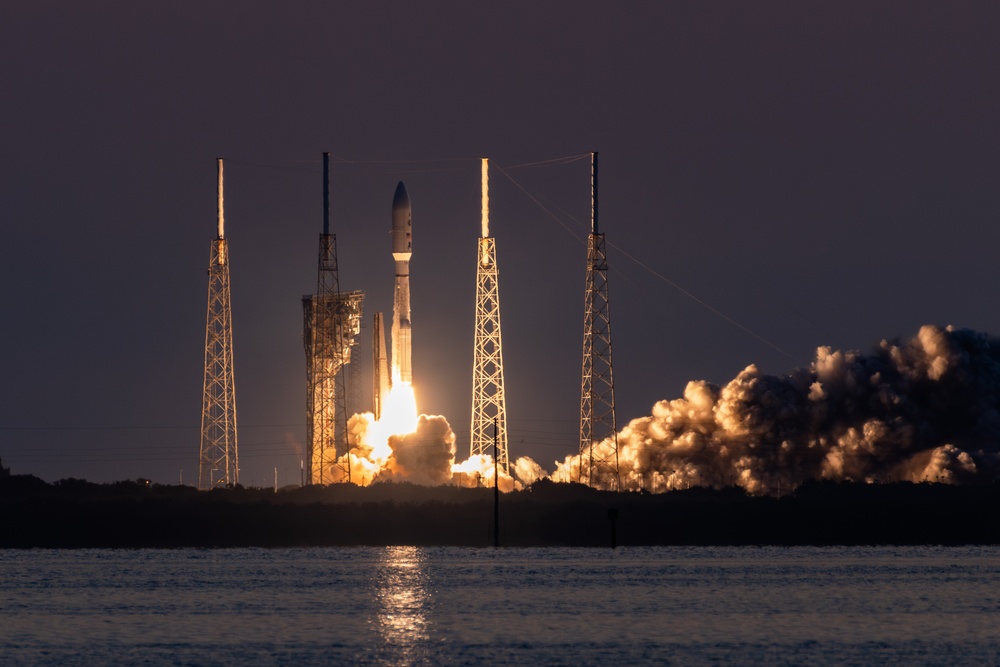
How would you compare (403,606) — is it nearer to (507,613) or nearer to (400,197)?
(507,613)

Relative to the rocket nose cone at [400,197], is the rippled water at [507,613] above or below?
below

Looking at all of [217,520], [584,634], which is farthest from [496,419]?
[584,634]

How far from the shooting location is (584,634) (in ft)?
356

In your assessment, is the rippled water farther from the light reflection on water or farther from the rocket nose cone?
the rocket nose cone

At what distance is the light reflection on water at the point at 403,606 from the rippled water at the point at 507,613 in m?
0.20

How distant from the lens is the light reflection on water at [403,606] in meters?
104

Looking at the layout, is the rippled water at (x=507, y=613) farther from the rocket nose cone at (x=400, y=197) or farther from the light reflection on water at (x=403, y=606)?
the rocket nose cone at (x=400, y=197)

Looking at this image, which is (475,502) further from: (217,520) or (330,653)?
(330,653)

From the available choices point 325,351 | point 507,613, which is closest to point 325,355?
point 325,351

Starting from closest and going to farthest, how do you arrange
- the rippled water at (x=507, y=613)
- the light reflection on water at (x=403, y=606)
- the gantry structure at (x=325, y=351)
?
the rippled water at (x=507, y=613) < the light reflection on water at (x=403, y=606) < the gantry structure at (x=325, y=351)

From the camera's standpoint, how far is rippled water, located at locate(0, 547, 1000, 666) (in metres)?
99.3

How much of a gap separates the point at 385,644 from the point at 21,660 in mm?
17811

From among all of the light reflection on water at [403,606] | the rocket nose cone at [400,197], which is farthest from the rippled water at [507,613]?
the rocket nose cone at [400,197]

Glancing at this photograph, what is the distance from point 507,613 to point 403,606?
10.3 m
